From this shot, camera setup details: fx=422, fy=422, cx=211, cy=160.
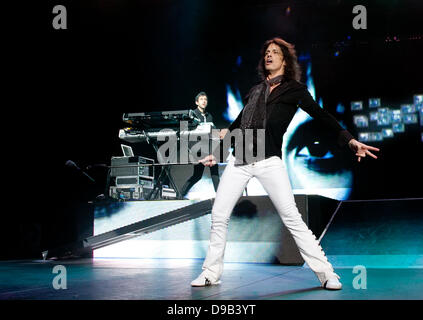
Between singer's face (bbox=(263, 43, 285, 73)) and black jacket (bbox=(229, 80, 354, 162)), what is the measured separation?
129mm

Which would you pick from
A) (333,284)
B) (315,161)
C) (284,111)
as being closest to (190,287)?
(333,284)

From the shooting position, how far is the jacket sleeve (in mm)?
2580

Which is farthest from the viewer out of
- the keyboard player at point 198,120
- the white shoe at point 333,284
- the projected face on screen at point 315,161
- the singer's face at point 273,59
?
the projected face on screen at point 315,161

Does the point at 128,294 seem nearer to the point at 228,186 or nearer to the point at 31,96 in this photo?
the point at 228,186

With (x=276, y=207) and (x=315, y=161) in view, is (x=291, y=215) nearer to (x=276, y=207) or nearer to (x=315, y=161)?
(x=276, y=207)

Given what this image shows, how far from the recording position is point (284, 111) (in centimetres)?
271

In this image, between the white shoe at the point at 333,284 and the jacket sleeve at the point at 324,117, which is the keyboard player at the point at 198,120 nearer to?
the jacket sleeve at the point at 324,117

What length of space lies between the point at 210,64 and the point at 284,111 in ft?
18.6

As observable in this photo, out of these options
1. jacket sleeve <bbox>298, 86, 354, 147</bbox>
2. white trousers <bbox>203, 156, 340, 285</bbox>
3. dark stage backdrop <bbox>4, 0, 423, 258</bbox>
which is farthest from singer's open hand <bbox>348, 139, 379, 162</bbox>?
dark stage backdrop <bbox>4, 0, 423, 258</bbox>

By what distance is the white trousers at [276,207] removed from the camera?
251 cm

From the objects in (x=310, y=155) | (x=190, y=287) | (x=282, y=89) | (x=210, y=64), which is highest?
(x=210, y=64)

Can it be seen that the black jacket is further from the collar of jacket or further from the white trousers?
the white trousers

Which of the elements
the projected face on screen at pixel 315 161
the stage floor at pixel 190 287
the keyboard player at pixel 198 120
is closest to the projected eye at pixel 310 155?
the projected face on screen at pixel 315 161

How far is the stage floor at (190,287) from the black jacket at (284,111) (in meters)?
0.84
